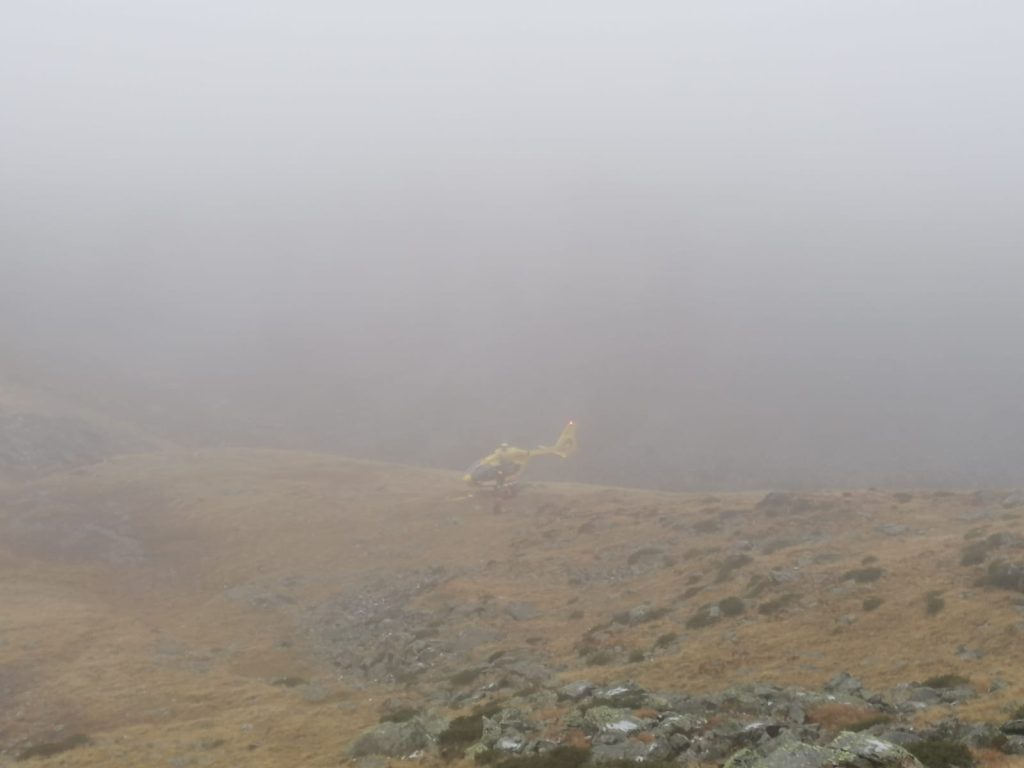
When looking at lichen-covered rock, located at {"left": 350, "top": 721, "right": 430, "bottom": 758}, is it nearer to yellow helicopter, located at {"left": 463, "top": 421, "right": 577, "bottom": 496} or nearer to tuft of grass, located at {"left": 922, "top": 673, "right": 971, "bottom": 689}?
tuft of grass, located at {"left": 922, "top": 673, "right": 971, "bottom": 689}

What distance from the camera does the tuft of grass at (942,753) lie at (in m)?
14.8

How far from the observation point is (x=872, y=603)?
28.9 metres

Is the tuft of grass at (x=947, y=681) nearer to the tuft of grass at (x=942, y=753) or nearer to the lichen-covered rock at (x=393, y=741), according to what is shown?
the tuft of grass at (x=942, y=753)

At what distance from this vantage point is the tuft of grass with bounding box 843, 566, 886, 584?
31641mm

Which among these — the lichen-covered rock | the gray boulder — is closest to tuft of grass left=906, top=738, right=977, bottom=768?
the gray boulder

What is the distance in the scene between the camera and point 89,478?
7900cm

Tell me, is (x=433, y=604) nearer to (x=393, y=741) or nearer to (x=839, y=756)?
(x=393, y=741)

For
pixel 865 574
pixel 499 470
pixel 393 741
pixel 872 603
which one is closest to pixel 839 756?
pixel 393 741

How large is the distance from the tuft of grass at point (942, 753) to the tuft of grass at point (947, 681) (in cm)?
528

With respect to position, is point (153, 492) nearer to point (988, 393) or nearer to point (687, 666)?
point (687, 666)

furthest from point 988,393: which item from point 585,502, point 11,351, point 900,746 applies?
point 11,351

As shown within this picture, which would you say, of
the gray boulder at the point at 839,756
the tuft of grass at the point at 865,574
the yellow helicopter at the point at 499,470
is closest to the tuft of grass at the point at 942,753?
the gray boulder at the point at 839,756

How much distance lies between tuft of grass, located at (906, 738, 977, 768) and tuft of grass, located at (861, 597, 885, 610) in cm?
1344

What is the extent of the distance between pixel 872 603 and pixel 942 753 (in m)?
14.8
